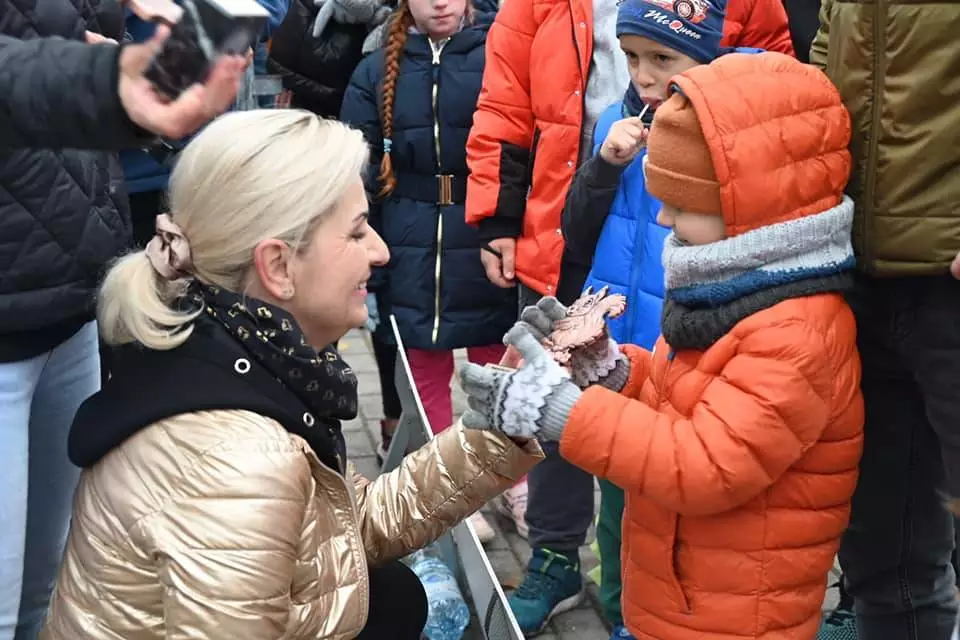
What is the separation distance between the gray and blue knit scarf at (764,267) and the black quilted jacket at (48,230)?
42.9 inches

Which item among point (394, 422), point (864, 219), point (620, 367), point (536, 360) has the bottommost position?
point (394, 422)

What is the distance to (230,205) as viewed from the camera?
1.94 meters

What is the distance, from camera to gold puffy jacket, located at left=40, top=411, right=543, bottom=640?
173 cm

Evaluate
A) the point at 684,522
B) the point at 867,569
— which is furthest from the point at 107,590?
the point at 867,569

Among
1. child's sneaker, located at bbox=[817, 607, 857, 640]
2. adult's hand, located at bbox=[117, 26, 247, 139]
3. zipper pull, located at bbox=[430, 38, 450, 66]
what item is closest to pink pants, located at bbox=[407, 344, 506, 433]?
zipper pull, located at bbox=[430, 38, 450, 66]

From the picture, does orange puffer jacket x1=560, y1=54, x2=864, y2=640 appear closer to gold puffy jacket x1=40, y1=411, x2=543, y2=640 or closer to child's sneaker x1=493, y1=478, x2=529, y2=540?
gold puffy jacket x1=40, y1=411, x2=543, y2=640

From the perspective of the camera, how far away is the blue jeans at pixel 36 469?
2.01m

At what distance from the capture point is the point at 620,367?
2.30 m

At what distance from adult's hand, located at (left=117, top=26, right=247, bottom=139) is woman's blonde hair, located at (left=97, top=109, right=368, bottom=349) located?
45 cm

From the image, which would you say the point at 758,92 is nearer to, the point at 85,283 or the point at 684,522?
the point at 684,522

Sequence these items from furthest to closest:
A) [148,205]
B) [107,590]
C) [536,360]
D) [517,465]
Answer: [148,205], [517,465], [536,360], [107,590]

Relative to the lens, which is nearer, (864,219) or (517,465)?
(864,219)

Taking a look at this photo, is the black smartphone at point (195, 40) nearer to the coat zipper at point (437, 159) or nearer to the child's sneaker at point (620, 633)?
the child's sneaker at point (620, 633)

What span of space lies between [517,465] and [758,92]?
866 millimetres
